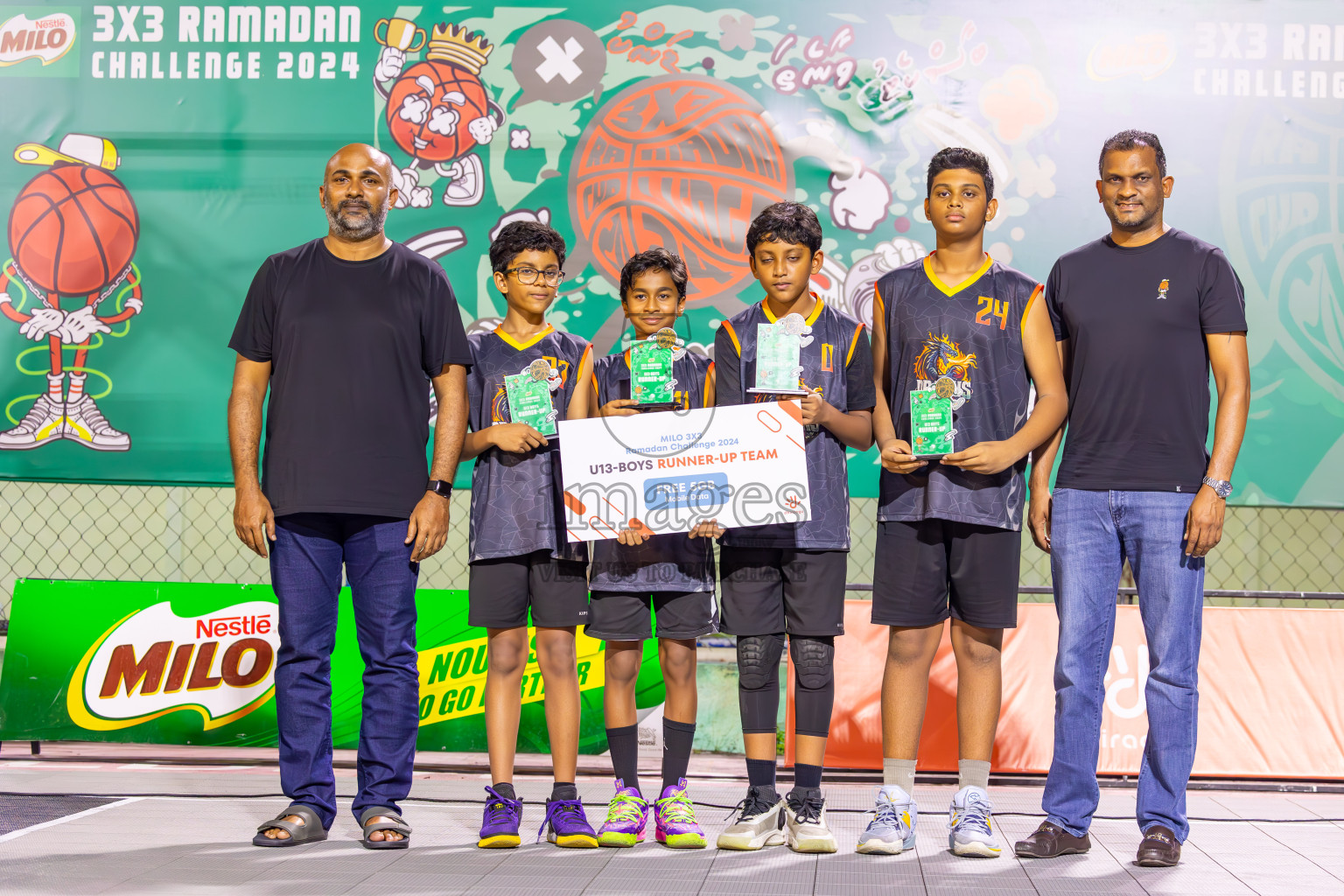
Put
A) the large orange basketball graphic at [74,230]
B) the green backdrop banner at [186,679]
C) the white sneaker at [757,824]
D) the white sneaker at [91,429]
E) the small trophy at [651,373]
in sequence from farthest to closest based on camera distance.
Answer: the large orange basketball graphic at [74,230] < the white sneaker at [91,429] < the green backdrop banner at [186,679] < the small trophy at [651,373] < the white sneaker at [757,824]

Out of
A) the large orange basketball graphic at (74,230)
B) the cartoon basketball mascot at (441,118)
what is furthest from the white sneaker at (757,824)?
the large orange basketball graphic at (74,230)

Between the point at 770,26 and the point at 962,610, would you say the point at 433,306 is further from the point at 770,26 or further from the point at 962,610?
the point at 770,26

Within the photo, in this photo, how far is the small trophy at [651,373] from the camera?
10.6 ft

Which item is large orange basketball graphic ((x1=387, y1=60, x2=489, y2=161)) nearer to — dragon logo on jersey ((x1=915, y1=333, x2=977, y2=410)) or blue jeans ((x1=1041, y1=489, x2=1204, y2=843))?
dragon logo on jersey ((x1=915, y1=333, x2=977, y2=410))

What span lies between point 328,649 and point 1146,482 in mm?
2477

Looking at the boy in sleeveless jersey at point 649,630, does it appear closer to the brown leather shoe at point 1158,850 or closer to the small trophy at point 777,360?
the small trophy at point 777,360

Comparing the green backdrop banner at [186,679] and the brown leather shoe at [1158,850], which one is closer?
the brown leather shoe at [1158,850]

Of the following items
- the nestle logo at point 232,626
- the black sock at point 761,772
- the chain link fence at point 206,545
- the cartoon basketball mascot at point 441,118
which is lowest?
the chain link fence at point 206,545

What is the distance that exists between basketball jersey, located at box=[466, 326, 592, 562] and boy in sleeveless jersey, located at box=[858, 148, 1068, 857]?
99 centimetres

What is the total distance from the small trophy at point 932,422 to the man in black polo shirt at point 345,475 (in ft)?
4.50

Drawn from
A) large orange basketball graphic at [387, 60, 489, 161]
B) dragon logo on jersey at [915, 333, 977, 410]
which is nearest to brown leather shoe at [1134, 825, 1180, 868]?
dragon logo on jersey at [915, 333, 977, 410]

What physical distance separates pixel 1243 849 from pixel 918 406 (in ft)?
5.78

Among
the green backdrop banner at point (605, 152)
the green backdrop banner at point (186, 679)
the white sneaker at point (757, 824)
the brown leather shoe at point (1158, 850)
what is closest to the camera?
the brown leather shoe at point (1158, 850)

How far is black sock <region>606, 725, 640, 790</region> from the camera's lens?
3.28 m
